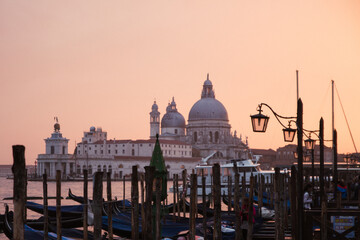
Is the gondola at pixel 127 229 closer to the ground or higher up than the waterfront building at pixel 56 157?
closer to the ground

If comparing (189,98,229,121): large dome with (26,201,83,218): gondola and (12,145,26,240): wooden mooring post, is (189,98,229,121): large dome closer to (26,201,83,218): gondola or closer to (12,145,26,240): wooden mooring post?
(26,201,83,218): gondola

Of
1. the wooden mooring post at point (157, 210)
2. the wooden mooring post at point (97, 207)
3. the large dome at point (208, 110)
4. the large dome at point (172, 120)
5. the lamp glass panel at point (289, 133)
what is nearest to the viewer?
the wooden mooring post at point (97, 207)

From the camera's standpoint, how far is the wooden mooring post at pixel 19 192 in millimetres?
7445

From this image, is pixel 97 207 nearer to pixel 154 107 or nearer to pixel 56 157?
pixel 56 157

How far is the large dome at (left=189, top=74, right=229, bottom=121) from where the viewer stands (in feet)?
375

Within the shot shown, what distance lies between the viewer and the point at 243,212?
13.2m

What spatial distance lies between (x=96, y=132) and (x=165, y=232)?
334 ft

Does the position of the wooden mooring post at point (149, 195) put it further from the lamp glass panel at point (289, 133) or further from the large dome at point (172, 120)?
the large dome at point (172, 120)

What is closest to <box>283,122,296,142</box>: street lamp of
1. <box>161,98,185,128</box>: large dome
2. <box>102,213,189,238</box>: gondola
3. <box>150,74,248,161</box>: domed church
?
<box>102,213,189,238</box>: gondola

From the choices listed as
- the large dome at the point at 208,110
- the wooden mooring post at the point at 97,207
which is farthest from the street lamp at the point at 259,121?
the large dome at the point at 208,110

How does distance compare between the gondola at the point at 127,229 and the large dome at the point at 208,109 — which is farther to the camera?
the large dome at the point at 208,109

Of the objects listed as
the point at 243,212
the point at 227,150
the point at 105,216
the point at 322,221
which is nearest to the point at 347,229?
the point at 322,221

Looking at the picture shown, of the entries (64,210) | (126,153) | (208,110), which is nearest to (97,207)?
(64,210)

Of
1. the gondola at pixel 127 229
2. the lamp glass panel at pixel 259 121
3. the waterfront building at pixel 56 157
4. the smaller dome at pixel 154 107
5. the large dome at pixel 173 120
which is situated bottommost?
the gondola at pixel 127 229
